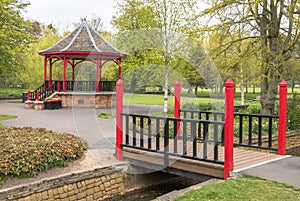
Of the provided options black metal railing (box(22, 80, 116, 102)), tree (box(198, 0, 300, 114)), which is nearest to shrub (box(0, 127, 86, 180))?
tree (box(198, 0, 300, 114))

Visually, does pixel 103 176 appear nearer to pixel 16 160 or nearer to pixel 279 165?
pixel 16 160

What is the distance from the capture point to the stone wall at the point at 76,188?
5.31 metres

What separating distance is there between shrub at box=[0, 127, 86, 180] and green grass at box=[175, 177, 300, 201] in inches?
110

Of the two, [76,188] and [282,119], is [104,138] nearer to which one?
[76,188]

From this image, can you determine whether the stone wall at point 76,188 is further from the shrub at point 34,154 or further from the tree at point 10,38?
the tree at point 10,38

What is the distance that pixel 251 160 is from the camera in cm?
625

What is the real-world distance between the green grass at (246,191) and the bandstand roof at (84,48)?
44.4 ft

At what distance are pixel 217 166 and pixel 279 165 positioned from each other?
1.19 metres

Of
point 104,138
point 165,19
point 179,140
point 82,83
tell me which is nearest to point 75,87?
point 82,83

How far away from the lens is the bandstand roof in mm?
18531

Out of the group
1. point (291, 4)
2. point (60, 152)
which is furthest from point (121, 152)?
point (291, 4)

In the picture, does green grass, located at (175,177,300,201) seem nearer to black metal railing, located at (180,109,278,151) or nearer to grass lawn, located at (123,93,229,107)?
black metal railing, located at (180,109,278,151)

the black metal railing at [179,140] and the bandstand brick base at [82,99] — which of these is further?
the bandstand brick base at [82,99]

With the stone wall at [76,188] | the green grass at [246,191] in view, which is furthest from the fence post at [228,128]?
the stone wall at [76,188]
